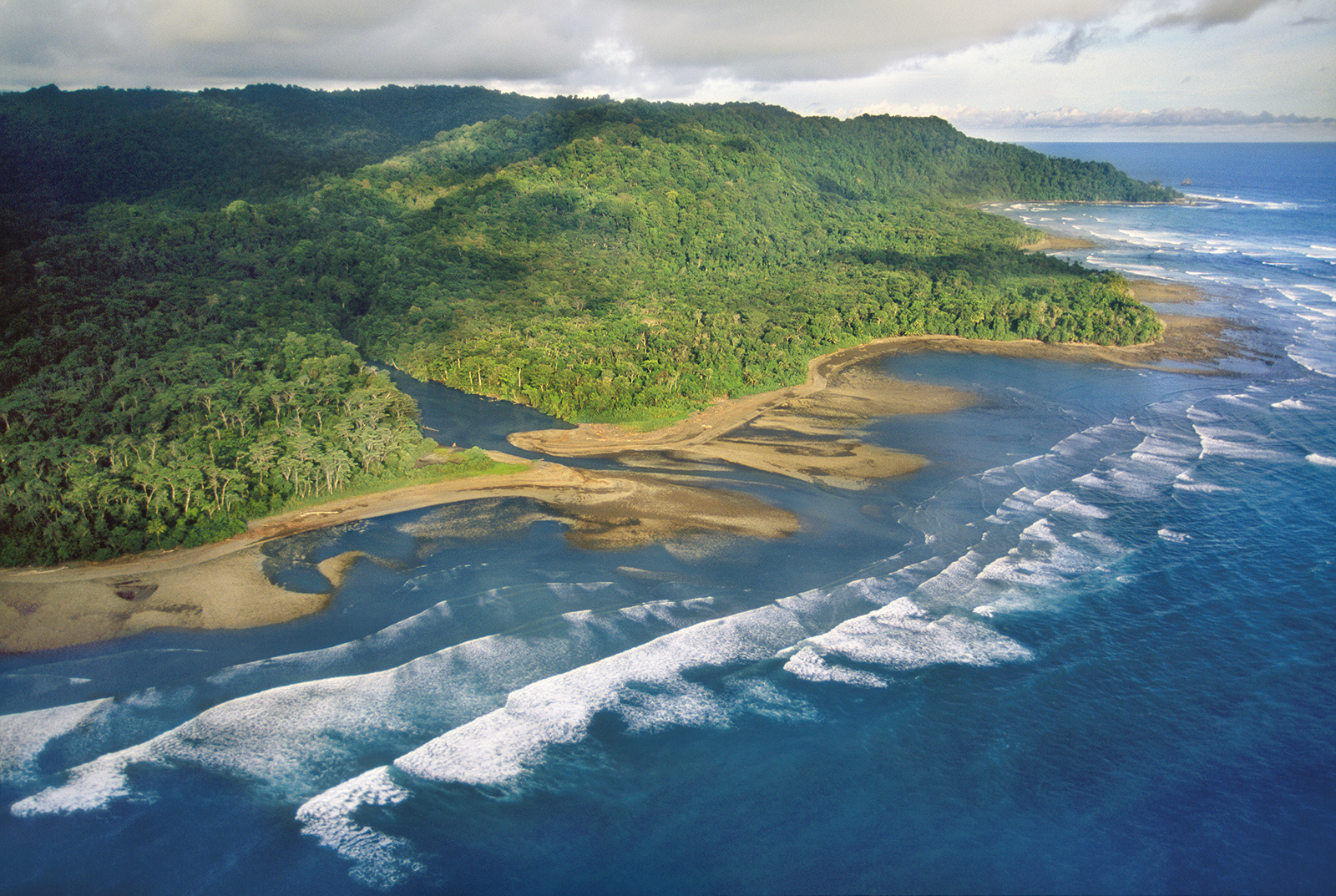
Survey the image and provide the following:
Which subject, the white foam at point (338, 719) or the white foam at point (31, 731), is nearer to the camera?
the white foam at point (338, 719)

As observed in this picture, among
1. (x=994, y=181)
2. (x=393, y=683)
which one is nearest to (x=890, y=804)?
(x=393, y=683)

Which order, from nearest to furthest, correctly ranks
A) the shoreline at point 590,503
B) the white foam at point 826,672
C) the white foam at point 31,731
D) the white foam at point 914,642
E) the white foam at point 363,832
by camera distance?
the white foam at point 363,832
the white foam at point 31,731
the white foam at point 826,672
the white foam at point 914,642
the shoreline at point 590,503

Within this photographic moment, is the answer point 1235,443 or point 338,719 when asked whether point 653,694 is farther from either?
point 1235,443

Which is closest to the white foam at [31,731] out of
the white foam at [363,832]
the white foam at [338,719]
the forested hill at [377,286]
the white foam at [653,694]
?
the white foam at [338,719]

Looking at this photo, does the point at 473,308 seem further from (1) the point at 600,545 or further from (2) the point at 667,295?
(1) the point at 600,545

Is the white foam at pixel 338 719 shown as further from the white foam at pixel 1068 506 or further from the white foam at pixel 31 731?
the white foam at pixel 1068 506

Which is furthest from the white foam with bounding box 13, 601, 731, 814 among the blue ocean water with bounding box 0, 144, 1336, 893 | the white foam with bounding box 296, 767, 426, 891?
the white foam with bounding box 296, 767, 426, 891
